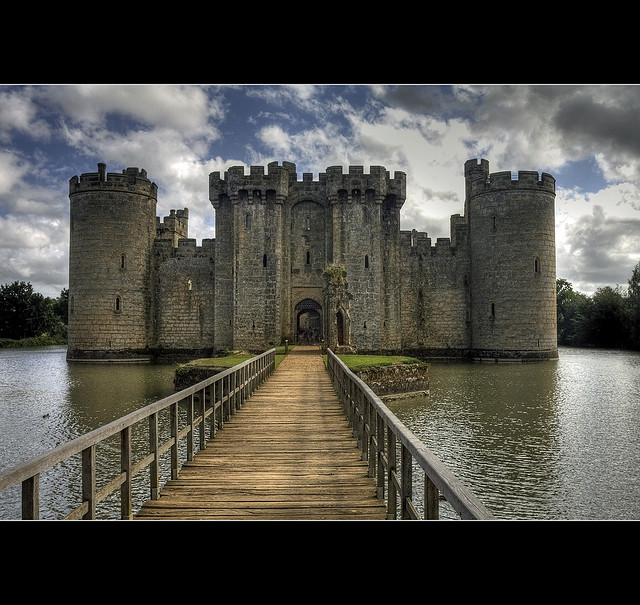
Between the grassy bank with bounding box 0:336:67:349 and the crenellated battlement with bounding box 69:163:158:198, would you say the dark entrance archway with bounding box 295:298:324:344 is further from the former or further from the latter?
the grassy bank with bounding box 0:336:67:349

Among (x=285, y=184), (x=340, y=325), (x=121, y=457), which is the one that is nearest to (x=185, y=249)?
(x=285, y=184)

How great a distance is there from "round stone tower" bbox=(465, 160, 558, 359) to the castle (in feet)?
0.18

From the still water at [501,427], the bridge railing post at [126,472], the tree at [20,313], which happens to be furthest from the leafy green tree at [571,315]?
the tree at [20,313]

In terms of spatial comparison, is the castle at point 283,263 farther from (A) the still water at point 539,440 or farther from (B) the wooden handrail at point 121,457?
(B) the wooden handrail at point 121,457

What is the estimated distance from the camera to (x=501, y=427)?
42.2 feet

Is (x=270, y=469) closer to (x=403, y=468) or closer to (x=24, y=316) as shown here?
(x=403, y=468)

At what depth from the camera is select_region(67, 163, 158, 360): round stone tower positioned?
3111 cm

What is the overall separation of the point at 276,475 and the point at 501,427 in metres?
8.15

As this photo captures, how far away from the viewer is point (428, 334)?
3434cm

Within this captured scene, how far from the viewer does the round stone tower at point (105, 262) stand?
102 feet

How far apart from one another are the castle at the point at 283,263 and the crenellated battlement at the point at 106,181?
0.20 ft
